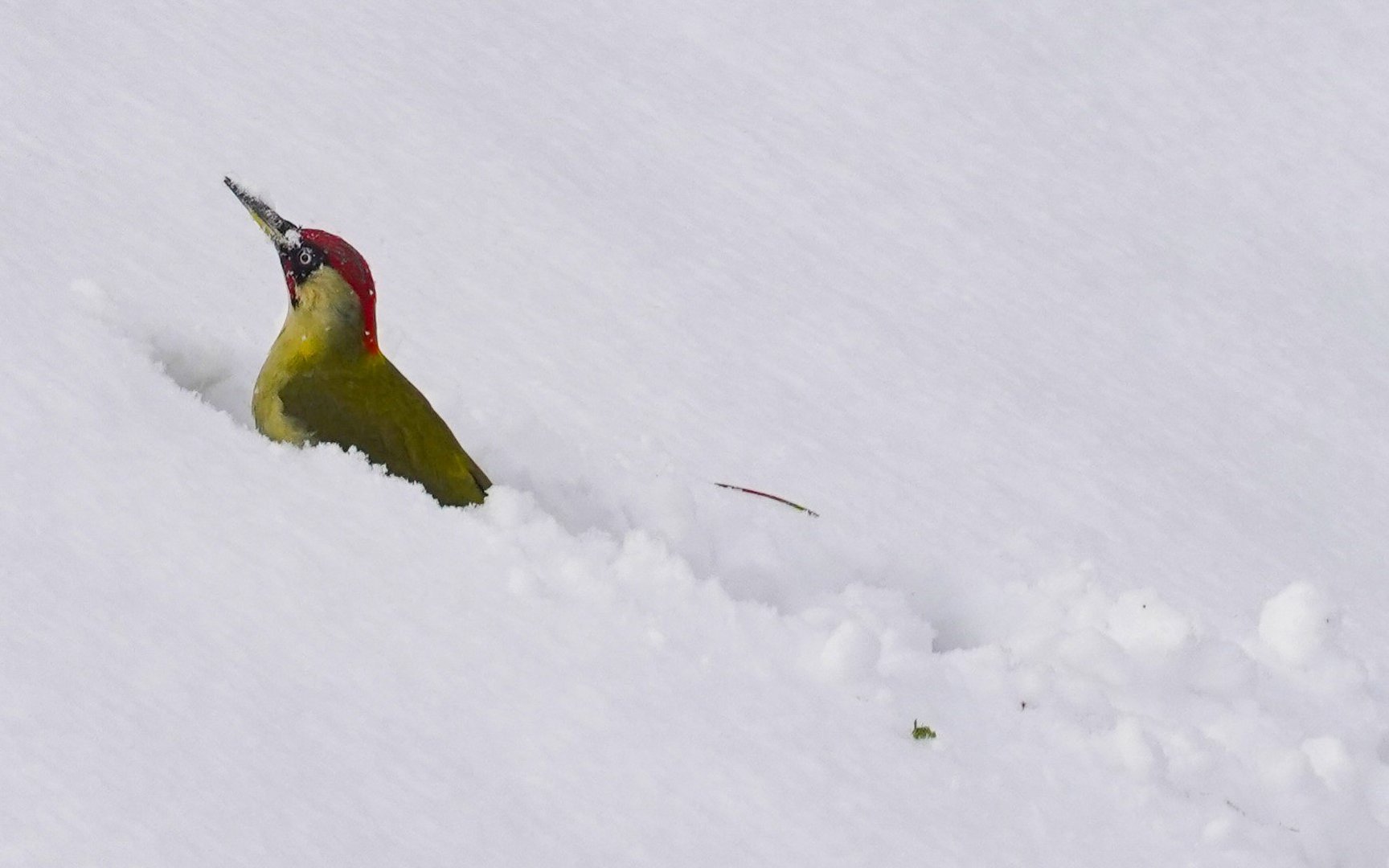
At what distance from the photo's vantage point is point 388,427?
269 centimetres

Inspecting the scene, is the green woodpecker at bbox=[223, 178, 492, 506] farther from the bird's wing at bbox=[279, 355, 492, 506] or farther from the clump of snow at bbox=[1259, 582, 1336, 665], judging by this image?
the clump of snow at bbox=[1259, 582, 1336, 665]

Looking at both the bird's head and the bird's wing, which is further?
the bird's head

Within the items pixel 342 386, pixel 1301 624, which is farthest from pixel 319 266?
pixel 1301 624

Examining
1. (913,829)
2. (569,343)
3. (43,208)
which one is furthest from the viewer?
(569,343)

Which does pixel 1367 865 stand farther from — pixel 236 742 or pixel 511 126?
pixel 511 126

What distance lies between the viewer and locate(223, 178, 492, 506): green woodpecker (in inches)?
104

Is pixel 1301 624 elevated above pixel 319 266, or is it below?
above

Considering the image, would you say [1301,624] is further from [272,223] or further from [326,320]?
[272,223]

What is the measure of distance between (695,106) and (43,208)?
206cm

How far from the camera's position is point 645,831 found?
1.90 metres

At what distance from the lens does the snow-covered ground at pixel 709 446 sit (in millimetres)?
1952

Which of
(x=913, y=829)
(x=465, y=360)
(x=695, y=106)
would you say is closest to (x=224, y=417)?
(x=465, y=360)

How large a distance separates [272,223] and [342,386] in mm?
394

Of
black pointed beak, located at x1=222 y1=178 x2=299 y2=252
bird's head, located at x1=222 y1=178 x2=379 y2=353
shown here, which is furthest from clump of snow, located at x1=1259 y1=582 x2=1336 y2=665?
black pointed beak, located at x1=222 y1=178 x2=299 y2=252
